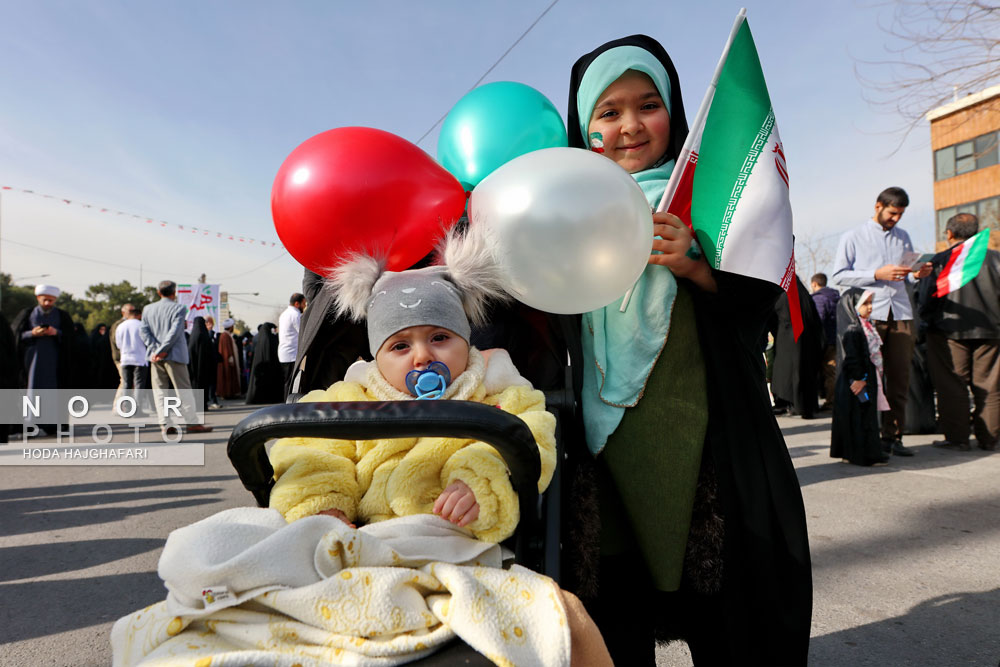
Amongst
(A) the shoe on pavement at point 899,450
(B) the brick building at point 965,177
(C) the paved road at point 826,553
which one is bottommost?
(C) the paved road at point 826,553

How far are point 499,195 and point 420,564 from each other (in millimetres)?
829

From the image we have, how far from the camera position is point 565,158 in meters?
1.39

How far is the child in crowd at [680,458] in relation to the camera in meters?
1.47

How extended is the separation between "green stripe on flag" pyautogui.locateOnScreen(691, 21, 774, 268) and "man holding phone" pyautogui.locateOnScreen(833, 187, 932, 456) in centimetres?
440

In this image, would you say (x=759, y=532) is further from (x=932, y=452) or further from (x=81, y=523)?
(x=932, y=452)

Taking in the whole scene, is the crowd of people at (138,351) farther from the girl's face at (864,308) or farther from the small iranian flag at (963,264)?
the small iranian flag at (963,264)

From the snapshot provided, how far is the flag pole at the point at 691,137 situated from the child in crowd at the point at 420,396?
15.7 inches

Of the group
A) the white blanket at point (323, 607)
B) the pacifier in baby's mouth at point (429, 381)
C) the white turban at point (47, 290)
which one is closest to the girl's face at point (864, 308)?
the pacifier in baby's mouth at point (429, 381)

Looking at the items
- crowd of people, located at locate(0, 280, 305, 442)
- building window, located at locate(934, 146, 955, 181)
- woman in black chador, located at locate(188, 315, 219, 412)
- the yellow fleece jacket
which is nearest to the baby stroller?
the yellow fleece jacket

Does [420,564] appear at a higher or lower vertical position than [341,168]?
lower

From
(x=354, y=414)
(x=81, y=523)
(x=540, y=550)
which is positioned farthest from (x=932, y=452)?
(x=81, y=523)

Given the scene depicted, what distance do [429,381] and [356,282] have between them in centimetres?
35

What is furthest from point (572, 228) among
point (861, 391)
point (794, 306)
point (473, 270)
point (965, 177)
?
point (965, 177)

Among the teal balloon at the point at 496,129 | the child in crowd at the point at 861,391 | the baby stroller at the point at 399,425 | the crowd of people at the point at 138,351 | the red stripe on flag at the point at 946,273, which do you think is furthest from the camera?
the crowd of people at the point at 138,351
